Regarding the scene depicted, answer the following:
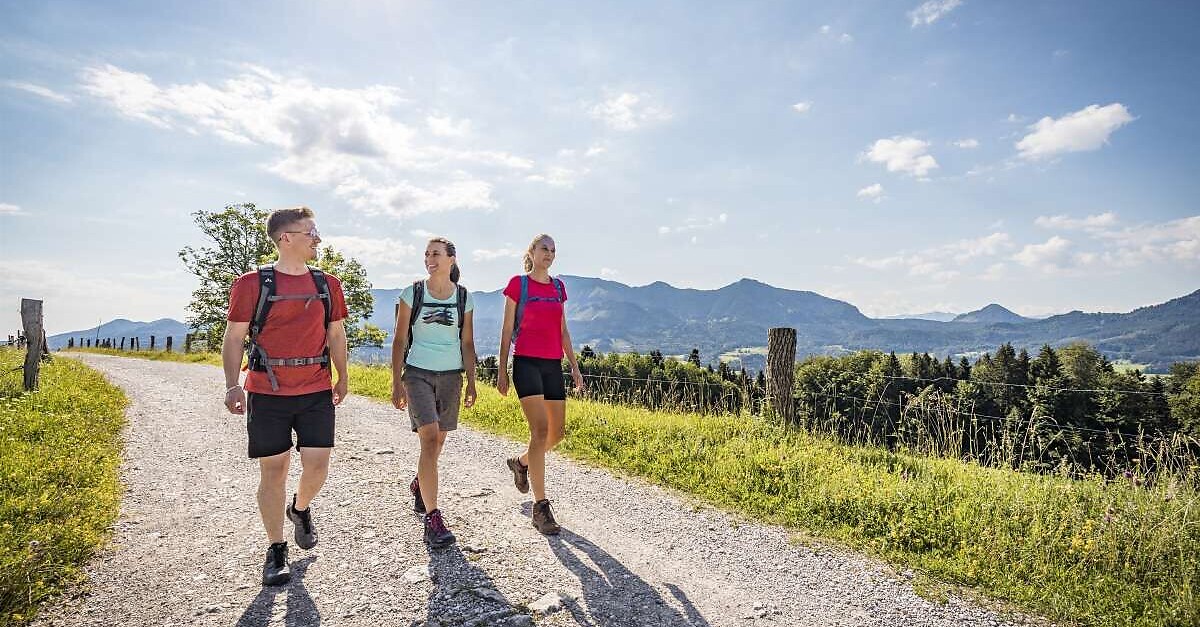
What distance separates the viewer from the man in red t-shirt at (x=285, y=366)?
3736 mm

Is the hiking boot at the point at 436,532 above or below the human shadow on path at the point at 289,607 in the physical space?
above

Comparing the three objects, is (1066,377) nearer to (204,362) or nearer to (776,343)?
(776,343)

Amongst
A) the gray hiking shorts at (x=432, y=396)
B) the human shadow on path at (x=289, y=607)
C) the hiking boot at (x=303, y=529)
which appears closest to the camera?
the human shadow on path at (x=289, y=607)

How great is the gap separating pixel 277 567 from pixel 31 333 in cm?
1266

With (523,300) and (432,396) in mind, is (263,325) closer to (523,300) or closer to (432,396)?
(432,396)

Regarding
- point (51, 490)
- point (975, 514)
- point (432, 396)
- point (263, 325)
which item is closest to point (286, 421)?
point (263, 325)

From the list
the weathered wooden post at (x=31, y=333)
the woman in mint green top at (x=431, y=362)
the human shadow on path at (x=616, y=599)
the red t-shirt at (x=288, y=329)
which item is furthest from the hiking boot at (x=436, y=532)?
the weathered wooden post at (x=31, y=333)

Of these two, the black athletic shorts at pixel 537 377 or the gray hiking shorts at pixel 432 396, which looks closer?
the gray hiking shorts at pixel 432 396

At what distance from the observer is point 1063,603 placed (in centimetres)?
379

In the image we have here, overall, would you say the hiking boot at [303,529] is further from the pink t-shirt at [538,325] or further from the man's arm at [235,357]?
the pink t-shirt at [538,325]

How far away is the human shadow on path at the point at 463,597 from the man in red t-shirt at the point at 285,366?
39.3 inches

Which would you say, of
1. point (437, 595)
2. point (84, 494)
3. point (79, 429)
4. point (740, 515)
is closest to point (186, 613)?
point (437, 595)

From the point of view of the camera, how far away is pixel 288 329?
3844 mm

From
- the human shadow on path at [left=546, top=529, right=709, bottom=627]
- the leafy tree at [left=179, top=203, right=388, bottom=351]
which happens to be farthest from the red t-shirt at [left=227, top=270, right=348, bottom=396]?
the leafy tree at [left=179, top=203, right=388, bottom=351]
